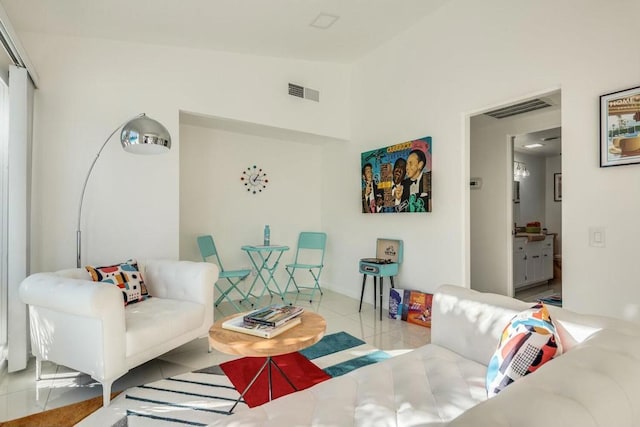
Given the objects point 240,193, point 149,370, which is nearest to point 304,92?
point 240,193

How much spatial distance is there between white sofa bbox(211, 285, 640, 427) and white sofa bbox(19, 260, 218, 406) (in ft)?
4.06

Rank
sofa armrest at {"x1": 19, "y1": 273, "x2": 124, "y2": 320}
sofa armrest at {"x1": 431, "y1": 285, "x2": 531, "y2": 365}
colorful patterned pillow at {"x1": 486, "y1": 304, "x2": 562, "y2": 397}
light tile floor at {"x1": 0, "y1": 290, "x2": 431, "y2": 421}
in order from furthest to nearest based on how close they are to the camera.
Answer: light tile floor at {"x1": 0, "y1": 290, "x2": 431, "y2": 421} → sofa armrest at {"x1": 19, "y1": 273, "x2": 124, "y2": 320} → sofa armrest at {"x1": 431, "y1": 285, "x2": 531, "y2": 365} → colorful patterned pillow at {"x1": 486, "y1": 304, "x2": 562, "y2": 397}

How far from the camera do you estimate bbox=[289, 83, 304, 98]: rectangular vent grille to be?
4.16m

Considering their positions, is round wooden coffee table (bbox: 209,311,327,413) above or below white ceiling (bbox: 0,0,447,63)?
below

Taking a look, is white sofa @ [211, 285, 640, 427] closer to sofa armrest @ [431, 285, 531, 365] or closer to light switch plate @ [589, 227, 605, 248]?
sofa armrest @ [431, 285, 531, 365]

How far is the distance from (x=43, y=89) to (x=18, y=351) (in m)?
2.09

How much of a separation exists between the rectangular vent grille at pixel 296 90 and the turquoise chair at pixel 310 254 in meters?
1.93

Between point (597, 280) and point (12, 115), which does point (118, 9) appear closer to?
point (12, 115)

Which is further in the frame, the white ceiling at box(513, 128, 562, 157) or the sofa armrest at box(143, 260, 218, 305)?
the white ceiling at box(513, 128, 562, 157)

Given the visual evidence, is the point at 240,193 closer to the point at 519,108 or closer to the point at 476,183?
the point at 476,183

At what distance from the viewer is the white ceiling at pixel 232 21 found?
2615 millimetres

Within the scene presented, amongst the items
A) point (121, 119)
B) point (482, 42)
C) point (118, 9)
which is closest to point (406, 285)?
point (482, 42)

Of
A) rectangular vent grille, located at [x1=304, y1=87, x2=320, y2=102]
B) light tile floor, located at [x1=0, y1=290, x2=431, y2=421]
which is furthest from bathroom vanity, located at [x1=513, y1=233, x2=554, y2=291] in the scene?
rectangular vent grille, located at [x1=304, y1=87, x2=320, y2=102]

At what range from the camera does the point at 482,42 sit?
3.04 m
